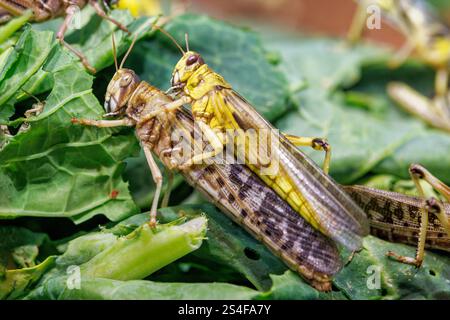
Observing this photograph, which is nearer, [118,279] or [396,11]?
[118,279]

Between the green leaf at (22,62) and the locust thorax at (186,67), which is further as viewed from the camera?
the locust thorax at (186,67)

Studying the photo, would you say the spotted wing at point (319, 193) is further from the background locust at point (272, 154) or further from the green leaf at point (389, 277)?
the green leaf at point (389, 277)

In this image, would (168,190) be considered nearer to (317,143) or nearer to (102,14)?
(317,143)

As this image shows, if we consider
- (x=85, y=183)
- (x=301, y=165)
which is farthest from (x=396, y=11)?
(x=85, y=183)

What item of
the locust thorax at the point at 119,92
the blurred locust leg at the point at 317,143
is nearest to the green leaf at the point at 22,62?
the locust thorax at the point at 119,92

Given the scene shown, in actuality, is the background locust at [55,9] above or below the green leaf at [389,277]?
above

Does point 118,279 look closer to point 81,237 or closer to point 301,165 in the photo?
point 81,237

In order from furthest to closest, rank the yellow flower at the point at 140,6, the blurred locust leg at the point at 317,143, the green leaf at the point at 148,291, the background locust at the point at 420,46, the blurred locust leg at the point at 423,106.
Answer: the background locust at the point at 420,46, the blurred locust leg at the point at 423,106, the yellow flower at the point at 140,6, the blurred locust leg at the point at 317,143, the green leaf at the point at 148,291
